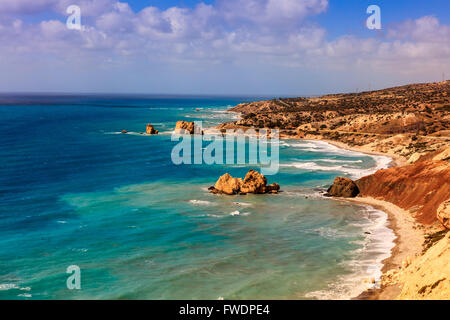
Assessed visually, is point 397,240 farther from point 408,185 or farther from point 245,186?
point 245,186

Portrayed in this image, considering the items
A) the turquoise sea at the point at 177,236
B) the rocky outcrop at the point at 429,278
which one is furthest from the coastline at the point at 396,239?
the rocky outcrop at the point at 429,278

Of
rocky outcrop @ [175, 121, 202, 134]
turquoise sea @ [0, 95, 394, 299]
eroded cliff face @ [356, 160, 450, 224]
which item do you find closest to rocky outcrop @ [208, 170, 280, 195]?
turquoise sea @ [0, 95, 394, 299]

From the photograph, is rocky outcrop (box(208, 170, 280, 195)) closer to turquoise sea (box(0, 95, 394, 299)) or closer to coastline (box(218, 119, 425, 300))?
turquoise sea (box(0, 95, 394, 299))

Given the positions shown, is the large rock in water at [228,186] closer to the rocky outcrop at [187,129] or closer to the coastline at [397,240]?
the coastline at [397,240]

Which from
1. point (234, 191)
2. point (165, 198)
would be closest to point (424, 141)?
point (234, 191)

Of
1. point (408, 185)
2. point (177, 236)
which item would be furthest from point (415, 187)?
point (177, 236)

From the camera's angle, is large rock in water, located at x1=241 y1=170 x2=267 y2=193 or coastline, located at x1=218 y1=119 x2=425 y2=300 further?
large rock in water, located at x1=241 y1=170 x2=267 y2=193

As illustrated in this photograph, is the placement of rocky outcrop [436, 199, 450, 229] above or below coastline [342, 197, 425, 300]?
above
